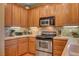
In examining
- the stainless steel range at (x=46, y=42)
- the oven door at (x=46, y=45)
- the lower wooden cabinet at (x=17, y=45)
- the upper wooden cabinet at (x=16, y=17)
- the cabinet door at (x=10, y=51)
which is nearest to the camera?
the cabinet door at (x=10, y=51)

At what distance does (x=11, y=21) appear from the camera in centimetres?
134

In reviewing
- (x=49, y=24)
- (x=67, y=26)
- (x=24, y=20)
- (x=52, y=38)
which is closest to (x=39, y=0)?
(x=24, y=20)

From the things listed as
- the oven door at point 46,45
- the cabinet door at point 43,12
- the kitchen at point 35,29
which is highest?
the cabinet door at point 43,12

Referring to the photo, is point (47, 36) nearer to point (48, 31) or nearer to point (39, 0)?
point (48, 31)

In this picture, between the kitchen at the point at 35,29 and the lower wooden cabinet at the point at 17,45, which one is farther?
the lower wooden cabinet at the point at 17,45

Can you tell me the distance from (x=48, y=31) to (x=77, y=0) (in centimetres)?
107

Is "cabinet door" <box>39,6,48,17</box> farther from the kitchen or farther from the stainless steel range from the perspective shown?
the stainless steel range

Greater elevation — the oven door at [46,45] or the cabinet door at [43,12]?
the cabinet door at [43,12]

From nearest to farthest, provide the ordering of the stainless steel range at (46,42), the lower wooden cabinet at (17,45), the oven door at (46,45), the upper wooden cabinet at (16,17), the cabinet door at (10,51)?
1. the cabinet door at (10,51)
2. the upper wooden cabinet at (16,17)
3. the lower wooden cabinet at (17,45)
4. the stainless steel range at (46,42)
5. the oven door at (46,45)

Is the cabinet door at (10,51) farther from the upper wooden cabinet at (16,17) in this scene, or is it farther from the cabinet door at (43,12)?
the cabinet door at (43,12)

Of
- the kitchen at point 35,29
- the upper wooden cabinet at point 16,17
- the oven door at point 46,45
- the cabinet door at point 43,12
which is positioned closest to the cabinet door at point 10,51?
the kitchen at point 35,29

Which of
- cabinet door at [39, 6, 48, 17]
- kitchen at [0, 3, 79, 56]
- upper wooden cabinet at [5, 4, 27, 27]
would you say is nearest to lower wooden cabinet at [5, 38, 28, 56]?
kitchen at [0, 3, 79, 56]

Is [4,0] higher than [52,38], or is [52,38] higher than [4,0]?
[4,0]

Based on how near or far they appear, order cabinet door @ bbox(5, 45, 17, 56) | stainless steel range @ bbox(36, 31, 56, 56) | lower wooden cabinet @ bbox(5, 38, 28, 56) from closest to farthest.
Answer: cabinet door @ bbox(5, 45, 17, 56) → lower wooden cabinet @ bbox(5, 38, 28, 56) → stainless steel range @ bbox(36, 31, 56, 56)
